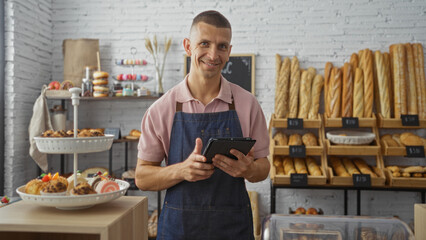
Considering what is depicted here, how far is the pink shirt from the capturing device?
1.54 m

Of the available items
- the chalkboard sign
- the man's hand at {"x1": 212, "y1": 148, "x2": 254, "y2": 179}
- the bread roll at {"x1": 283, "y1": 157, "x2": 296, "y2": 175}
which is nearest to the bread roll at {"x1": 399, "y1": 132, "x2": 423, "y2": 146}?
the bread roll at {"x1": 283, "y1": 157, "x2": 296, "y2": 175}

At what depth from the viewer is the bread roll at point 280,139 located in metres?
3.48

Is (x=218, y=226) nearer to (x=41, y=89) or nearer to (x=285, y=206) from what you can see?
(x=285, y=206)

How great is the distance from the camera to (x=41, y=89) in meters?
3.89

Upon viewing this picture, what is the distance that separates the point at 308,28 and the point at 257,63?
66cm

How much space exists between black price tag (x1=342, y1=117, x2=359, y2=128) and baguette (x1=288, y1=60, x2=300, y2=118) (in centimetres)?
48

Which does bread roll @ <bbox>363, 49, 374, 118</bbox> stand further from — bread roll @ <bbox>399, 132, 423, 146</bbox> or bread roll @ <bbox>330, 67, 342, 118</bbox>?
bread roll @ <bbox>399, 132, 423, 146</bbox>

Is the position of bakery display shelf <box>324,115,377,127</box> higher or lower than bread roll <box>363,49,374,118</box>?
lower

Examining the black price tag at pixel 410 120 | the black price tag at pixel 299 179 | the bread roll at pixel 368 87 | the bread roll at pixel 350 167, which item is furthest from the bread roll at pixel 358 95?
the black price tag at pixel 299 179

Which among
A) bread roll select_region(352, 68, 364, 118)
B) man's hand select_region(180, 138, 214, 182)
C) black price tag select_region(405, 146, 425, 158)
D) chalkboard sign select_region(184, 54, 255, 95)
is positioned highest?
chalkboard sign select_region(184, 54, 255, 95)

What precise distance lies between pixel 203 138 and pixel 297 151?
6.35ft

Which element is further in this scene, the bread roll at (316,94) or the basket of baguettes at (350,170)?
the bread roll at (316,94)

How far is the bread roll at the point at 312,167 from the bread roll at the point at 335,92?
49 centimetres

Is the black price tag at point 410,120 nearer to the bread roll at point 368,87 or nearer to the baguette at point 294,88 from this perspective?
the bread roll at point 368,87
